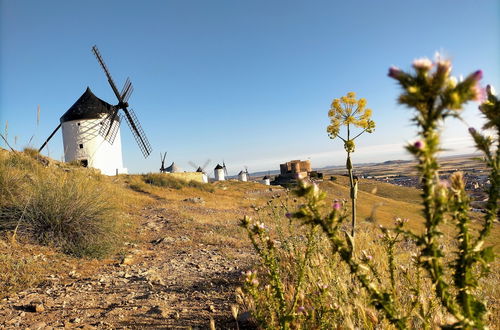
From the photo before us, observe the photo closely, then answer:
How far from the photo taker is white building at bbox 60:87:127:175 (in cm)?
2966

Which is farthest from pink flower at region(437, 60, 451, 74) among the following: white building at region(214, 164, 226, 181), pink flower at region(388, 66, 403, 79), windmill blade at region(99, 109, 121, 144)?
white building at region(214, 164, 226, 181)

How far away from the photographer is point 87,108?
30.5 meters

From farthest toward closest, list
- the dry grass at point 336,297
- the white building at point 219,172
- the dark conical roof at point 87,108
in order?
the white building at point 219,172 → the dark conical roof at point 87,108 → the dry grass at point 336,297

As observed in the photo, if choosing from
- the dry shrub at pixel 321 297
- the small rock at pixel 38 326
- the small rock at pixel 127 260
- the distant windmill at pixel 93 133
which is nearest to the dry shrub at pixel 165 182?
the distant windmill at pixel 93 133

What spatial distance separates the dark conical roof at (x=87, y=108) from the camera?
30.0 metres

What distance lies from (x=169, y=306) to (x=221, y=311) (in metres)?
0.68

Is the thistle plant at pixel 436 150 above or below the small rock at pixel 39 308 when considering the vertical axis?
above

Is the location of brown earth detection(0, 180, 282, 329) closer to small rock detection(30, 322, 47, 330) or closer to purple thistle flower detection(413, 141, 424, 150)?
small rock detection(30, 322, 47, 330)

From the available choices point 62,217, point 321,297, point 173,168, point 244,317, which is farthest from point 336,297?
point 173,168

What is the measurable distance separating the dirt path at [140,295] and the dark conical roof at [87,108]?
27.4 m

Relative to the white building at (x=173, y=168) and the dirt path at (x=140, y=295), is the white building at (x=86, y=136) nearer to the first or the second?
the dirt path at (x=140, y=295)

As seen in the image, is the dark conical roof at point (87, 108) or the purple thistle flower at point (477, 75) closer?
the purple thistle flower at point (477, 75)

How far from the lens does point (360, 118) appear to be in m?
5.05

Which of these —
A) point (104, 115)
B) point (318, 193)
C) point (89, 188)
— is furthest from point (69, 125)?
point (318, 193)
